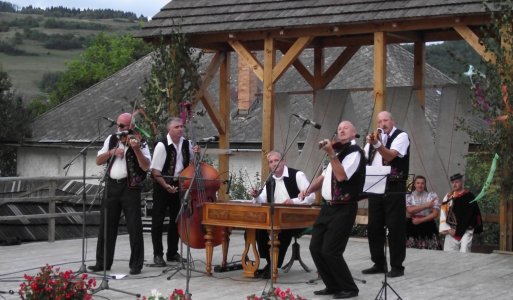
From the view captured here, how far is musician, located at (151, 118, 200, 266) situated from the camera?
1189 centimetres

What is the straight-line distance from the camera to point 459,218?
533 inches

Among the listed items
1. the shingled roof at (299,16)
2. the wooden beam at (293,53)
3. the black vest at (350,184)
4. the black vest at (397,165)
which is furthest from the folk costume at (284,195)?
the wooden beam at (293,53)

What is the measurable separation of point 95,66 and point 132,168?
4115 cm

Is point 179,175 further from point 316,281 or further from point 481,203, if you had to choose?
point 481,203

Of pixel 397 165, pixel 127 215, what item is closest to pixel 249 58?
pixel 127 215

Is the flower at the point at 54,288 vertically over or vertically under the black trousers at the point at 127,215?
under

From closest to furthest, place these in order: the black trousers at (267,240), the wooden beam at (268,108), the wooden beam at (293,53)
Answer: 1. the black trousers at (267,240)
2. the wooden beam at (293,53)
3. the wooden beam at (268,108)

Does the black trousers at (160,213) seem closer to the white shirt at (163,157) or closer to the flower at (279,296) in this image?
the white shirt at (163,157)

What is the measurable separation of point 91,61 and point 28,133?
1992cm

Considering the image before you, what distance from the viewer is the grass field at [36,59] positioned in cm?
7601

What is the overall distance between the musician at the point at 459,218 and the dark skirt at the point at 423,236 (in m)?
0.20

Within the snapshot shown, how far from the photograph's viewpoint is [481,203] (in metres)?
16.5

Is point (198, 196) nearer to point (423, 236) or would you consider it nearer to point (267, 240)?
point (267, 240)

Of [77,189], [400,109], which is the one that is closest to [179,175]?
[400,109]
